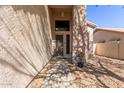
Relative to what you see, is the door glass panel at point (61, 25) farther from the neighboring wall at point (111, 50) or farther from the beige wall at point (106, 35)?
the beige wall at point (106, 35)

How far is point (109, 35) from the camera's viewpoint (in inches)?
813

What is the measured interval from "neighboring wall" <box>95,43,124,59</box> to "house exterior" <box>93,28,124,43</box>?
1.76 metres

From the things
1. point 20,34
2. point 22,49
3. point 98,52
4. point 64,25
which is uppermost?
point 64,25

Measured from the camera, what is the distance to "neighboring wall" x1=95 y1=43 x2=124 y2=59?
15.1m

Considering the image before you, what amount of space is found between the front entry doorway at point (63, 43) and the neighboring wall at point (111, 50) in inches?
171

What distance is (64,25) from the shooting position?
13945 millimetres

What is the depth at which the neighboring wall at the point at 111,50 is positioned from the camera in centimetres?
1513

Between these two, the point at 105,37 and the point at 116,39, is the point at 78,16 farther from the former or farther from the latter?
the point at 105,37

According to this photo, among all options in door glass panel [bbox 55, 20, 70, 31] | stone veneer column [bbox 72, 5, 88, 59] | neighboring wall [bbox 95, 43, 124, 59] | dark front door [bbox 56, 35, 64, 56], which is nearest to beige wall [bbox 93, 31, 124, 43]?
neighboring wall [bbox 95, 43, 124, 59]

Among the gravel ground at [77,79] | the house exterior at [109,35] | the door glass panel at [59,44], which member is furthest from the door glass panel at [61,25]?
the house exterior at [109,35]

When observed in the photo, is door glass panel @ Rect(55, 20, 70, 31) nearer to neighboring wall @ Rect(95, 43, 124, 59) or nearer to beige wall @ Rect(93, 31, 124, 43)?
neighboring wall @ Rect(95, 43, 124, 59)

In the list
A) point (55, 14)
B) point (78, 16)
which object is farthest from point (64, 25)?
point (78, 16)

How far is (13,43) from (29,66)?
159cm

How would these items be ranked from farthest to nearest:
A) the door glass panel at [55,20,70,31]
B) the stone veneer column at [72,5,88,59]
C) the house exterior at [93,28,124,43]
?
the house exterior at [93,28,124,43], the door glass panel at [55,20,70,31], the stone veneer column at [72,5,88,59]
